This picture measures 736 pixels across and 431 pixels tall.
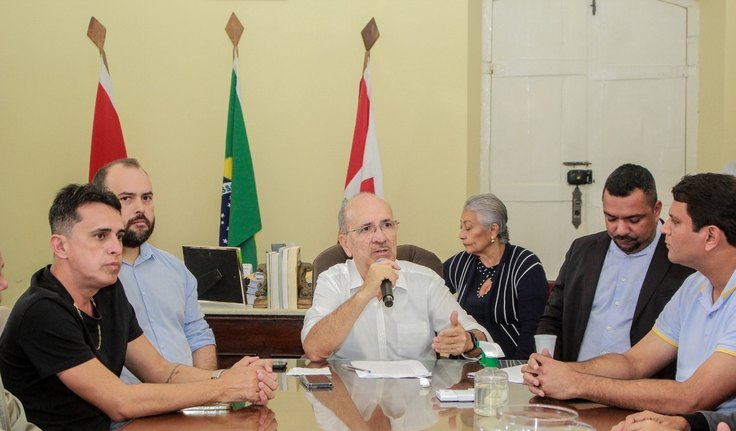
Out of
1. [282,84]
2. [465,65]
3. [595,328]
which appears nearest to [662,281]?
[595,328]

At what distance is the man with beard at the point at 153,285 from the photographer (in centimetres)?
325

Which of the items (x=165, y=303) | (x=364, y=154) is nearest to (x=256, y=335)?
(x=165, y=303)

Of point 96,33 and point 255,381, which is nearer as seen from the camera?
point 255,381

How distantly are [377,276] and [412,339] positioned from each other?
0.33 m

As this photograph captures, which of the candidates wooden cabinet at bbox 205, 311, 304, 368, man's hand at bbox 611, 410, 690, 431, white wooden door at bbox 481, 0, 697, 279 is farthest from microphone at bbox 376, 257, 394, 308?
white wooden door at bbox 481, 0, 697, 279

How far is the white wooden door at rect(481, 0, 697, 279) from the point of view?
19.9 ft

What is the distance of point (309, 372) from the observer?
2.83 meters

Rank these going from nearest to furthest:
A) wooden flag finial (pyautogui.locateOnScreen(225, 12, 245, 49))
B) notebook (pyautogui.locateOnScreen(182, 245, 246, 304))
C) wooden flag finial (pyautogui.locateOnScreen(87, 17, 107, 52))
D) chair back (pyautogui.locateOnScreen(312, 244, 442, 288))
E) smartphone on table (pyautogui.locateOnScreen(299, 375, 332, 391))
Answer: smartphone on table (pyautogui.locateOnScreen(299, 375, 332, 391))
chair back (pyautogui.locateOnScreen(312, 244, 442, 288))
notebook (pyautogui.locateOnScreen(182, 245, 246, 304))
wooden flag finial (pyautogui.locateOnScreen(87, 17, 107, 52))
wooden flag finial (pyautogui.locateOnScreen(225, 12, 245, 49))

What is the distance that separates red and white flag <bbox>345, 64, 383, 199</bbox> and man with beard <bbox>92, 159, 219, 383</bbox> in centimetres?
211

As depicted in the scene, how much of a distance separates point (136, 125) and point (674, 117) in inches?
141

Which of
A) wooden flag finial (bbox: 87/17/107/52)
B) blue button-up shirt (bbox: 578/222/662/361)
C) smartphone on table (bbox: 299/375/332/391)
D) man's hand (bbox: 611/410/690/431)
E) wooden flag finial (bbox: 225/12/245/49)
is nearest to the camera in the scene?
man's hand (bbox: 611/410/690/431)

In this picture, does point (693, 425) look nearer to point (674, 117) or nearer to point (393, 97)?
point (393, 97)

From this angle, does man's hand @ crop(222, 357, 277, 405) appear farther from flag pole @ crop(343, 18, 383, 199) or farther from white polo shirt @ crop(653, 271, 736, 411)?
flag pole @ crop(343, 18, 383, 199)

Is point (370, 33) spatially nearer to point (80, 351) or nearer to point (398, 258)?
point (398, 258)
